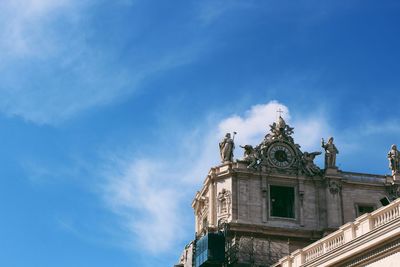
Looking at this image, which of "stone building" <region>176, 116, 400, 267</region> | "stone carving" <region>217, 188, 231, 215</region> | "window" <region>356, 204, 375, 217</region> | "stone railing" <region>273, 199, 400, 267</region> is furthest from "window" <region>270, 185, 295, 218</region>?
"stone railing" <region>273, 199, 400, 267</region>

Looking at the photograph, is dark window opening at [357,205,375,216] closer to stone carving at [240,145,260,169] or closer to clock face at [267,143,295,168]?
clock face at [267,143,295,168]

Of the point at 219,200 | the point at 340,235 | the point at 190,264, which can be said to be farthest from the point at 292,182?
the point at 340,235

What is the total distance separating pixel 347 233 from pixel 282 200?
2704cm

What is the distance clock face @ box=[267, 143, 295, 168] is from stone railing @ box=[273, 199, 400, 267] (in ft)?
69.6

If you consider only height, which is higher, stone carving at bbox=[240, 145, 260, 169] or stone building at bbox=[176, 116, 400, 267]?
stone carving at bbox=[240, 145, 260, 169]

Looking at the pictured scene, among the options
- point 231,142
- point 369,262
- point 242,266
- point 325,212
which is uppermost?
point 231,142

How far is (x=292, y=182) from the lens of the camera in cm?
6700

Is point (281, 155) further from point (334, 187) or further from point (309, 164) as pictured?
point (334, 187)

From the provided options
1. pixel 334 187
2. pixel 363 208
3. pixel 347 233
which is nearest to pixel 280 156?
pixel 334 187

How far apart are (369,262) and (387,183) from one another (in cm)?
3190

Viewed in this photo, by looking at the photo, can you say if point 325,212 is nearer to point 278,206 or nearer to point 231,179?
point 278,206

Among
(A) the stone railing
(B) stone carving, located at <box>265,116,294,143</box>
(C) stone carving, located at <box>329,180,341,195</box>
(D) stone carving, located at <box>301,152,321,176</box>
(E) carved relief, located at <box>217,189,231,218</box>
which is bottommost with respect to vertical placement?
(A) the stone railing

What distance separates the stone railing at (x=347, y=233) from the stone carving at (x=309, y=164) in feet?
70.5

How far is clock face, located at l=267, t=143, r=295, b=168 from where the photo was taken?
221 ft
